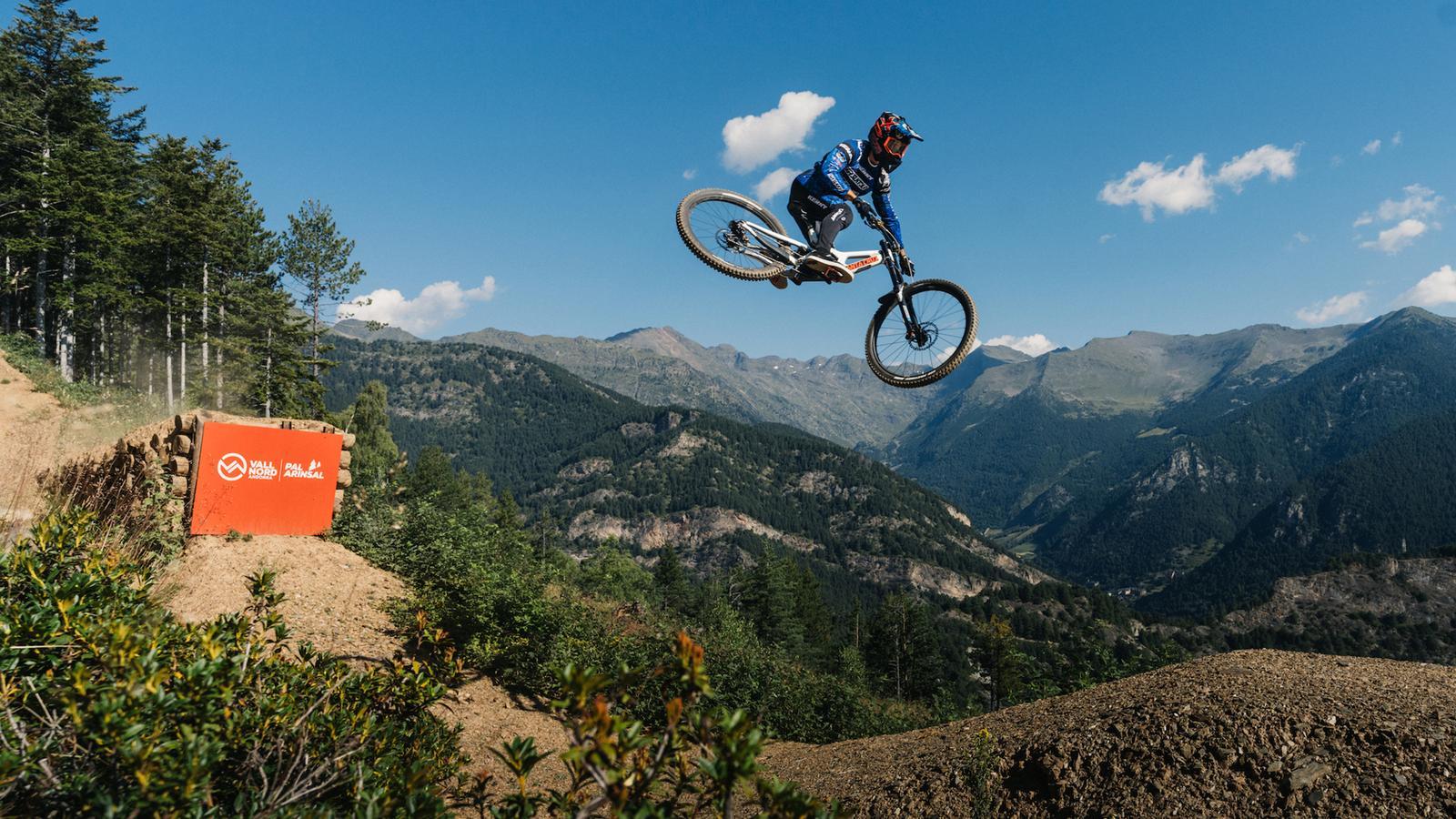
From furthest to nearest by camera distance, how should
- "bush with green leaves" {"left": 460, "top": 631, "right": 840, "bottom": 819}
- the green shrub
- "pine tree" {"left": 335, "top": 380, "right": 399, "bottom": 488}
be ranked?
"pine tree" {"left": 335, "top": 380, "right": 399, "bottom": 488} → the green shrub → "bush with green leaves" {"left": 460, "top": 631, "right": 840, "bottom": 819}

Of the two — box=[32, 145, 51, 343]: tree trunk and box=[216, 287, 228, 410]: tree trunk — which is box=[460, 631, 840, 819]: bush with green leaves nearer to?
box=[216, 287, 228, 410]: tree trunk

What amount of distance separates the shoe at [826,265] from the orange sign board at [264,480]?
1311cm

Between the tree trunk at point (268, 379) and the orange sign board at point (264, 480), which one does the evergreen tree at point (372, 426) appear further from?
the orange sign board at point (264, 480)

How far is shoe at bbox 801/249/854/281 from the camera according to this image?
8688 millimetres

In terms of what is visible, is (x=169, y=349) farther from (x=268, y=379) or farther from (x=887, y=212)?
(x=887, y=212)

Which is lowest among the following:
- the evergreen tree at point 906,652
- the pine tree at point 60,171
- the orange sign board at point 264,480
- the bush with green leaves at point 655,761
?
the evergreen tree at point 906,652

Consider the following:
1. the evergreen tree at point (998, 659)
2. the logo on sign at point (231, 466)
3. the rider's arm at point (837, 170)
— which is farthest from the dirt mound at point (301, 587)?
the evergreen tree at point (998, 659)

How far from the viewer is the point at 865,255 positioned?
905 cm

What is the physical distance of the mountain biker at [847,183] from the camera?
27.7ft

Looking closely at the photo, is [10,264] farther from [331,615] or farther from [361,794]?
[361,794]

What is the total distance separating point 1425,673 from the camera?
8906mm

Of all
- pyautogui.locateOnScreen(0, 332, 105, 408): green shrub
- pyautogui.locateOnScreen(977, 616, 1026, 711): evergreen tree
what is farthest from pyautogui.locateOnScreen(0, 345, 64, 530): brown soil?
pyautogui.locateOnScreen(977, 616, 1026, 711): evergreen tree

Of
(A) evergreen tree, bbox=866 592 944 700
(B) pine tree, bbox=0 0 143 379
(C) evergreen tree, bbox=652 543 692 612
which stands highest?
(B) pine tree, bbox=0 0 143 379

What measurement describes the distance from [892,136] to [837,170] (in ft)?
2.71
